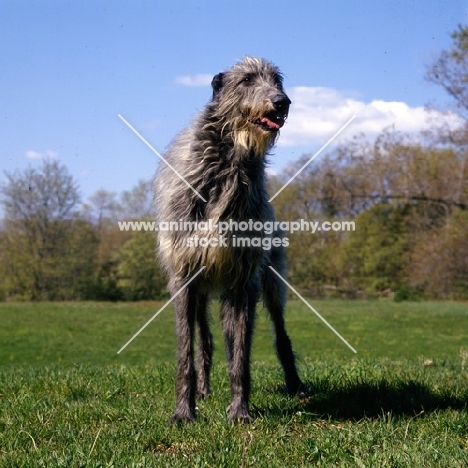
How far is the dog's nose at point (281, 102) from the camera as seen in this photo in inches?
195

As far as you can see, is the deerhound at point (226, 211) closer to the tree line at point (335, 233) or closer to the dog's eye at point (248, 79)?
A: the dog's eye at point (248, 79)

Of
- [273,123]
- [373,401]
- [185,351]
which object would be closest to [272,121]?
[273,123]

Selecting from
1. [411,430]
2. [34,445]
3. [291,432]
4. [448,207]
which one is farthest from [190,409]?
[448,207]

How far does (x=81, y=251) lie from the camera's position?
32188 millimetres

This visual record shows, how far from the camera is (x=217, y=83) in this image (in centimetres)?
539

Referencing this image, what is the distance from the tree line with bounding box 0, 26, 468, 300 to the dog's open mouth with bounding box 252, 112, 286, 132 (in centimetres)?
1936

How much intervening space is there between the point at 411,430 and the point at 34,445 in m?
2.52

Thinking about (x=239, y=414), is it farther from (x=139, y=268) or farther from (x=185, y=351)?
(x=139, y=268)

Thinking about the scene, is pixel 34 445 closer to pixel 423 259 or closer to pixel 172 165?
pixel 172 165

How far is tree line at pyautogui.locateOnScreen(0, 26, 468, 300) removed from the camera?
28266 millimetres

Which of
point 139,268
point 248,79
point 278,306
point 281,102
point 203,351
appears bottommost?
point 203,351

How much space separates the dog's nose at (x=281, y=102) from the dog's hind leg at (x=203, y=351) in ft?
6.68

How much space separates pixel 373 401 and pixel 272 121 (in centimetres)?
250

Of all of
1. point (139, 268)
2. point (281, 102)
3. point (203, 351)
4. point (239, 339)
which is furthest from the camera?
point (139, 268)
